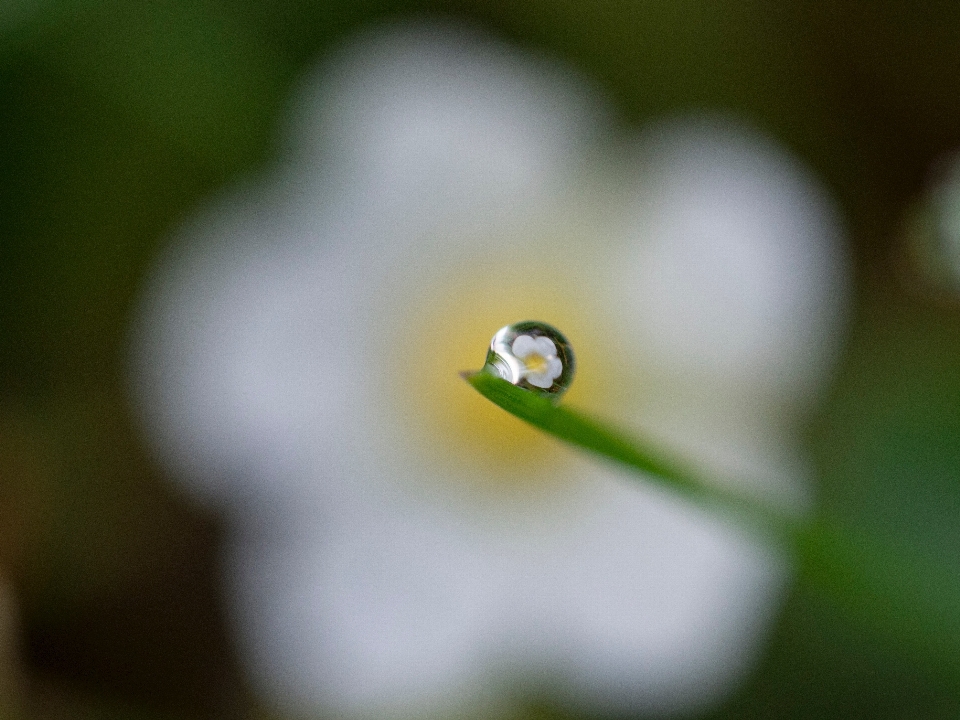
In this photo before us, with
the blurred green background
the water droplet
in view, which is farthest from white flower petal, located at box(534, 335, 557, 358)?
the blurred green background

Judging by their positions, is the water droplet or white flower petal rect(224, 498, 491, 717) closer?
the water droplet

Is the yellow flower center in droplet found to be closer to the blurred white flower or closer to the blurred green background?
the blurred white flower

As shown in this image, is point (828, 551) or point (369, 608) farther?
point (369, 608)

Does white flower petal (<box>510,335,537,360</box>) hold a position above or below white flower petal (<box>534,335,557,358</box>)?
below

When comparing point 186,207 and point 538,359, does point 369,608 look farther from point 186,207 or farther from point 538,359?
point 538,359

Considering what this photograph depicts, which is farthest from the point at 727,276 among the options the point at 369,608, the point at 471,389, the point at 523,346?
the point at 523,346

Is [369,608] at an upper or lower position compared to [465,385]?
lower

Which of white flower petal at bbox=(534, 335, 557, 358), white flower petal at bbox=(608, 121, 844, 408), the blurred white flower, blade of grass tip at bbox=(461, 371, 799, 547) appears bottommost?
blade of grass tip at bbox=(461, 371, 799, 547)

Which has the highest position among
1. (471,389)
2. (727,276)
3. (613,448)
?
(727,276)
